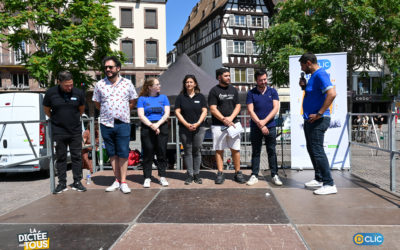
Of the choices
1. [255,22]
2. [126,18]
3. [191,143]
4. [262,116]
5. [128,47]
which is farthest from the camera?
[255,22]

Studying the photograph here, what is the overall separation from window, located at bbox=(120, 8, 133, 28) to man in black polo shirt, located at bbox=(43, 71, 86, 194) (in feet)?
93.2

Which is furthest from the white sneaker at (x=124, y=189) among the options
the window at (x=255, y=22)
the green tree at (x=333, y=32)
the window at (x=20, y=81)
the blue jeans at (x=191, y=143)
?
the window at (x=20, y=81)

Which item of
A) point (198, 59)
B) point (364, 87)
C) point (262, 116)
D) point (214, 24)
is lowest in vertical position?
point (262, 116)

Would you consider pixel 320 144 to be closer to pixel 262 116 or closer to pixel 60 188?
pixel 262 116

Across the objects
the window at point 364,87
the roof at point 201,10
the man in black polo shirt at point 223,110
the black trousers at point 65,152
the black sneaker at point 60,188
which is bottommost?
the black sneaker at point 60,188

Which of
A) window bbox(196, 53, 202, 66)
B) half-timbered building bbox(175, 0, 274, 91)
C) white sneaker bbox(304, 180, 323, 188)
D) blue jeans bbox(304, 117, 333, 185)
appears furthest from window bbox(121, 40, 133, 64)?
blue jeans bbox(304, 117, 333, 185)

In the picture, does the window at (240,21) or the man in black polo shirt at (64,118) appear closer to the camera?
the man in black polo shirt at (64,118)

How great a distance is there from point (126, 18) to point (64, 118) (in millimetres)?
29019

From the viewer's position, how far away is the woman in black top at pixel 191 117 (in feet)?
17.0

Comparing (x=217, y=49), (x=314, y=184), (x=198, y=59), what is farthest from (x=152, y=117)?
(x=198, y=59)

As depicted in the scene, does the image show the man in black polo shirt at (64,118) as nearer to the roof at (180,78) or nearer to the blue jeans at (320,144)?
the blue jeans at (320,144)

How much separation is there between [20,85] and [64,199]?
3346cm

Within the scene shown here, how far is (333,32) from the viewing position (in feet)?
51.6

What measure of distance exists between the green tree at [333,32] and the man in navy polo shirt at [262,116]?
36.9 feet
